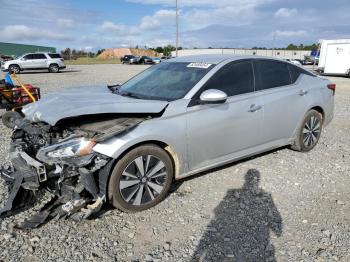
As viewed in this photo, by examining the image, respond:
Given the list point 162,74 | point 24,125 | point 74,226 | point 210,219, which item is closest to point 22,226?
point 74,226

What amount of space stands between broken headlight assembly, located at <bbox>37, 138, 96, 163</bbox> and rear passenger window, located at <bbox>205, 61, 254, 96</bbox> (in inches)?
64.6

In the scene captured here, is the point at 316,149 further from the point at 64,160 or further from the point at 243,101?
the point at 64,160

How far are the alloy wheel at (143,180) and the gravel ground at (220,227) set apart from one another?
0.20 metres

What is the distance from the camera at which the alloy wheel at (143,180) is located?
11.5 feet

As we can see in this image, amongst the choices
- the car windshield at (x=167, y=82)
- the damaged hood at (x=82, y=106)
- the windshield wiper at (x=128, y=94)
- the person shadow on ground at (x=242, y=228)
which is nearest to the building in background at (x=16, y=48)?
the car windshield at (x=167, y=82)

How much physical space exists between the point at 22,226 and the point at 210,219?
1.93m

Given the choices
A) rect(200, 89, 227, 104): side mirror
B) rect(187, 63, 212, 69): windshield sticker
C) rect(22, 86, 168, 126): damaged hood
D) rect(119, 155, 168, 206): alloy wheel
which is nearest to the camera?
rect(22, 86, 168, 126): damaged hood

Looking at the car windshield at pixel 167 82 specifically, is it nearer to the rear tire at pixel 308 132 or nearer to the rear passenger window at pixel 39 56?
the rear tire at pixel 308 132

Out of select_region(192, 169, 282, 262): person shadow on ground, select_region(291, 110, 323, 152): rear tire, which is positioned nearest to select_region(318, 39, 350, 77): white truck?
select_region(291, 110, 323, 152): rear tire

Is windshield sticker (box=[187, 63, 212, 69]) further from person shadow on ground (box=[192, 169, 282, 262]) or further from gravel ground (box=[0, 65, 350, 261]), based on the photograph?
person shadow on ground (box=[192, 169, 282, 262])

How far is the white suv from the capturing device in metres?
26.7

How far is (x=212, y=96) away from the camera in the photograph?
3.86 metres

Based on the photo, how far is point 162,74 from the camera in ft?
15.5

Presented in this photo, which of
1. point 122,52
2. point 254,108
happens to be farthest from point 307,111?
point 122,52
